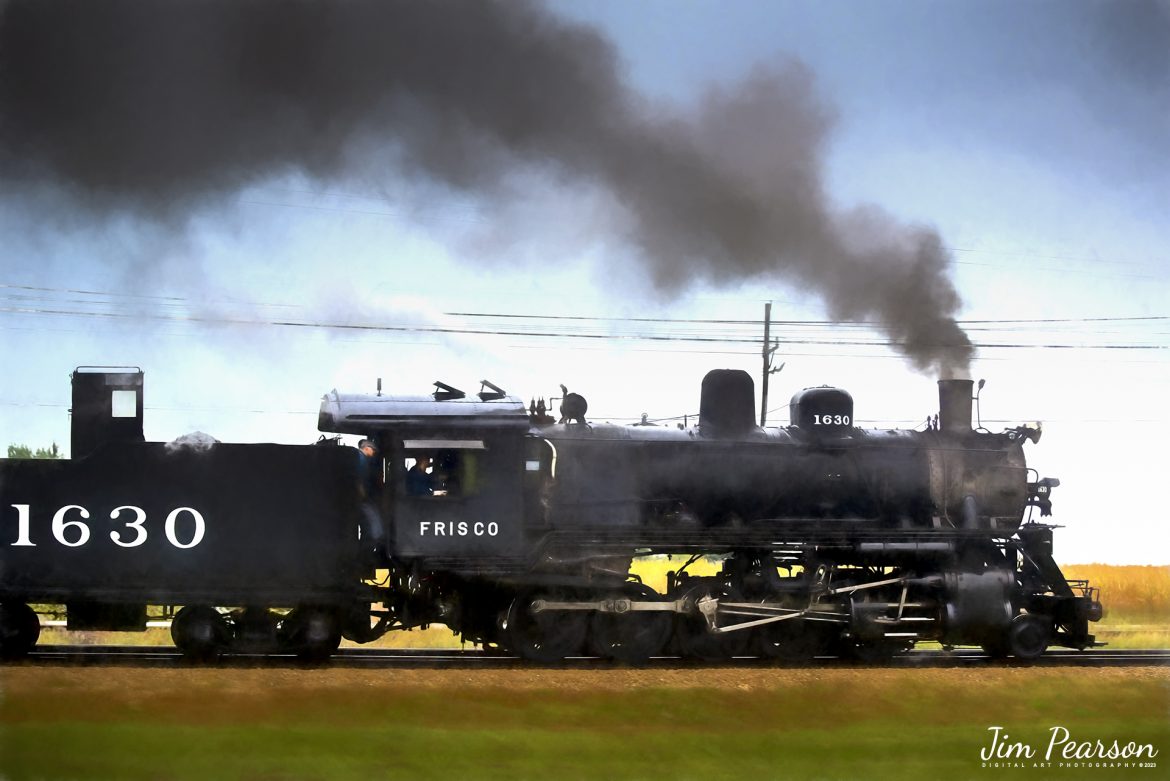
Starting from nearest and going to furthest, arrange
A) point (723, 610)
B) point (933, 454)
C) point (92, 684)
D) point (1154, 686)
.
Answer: point (92, 684) < point (1154, 686) < point (723, 610) < point (933, 454)

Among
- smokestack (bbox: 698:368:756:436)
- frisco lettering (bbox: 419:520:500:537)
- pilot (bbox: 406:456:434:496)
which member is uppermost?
smokestack (bbox: 698:368:756:436)

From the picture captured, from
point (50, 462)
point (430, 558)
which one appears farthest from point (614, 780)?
point (50, 462)

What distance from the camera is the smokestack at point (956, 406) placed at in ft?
51.1

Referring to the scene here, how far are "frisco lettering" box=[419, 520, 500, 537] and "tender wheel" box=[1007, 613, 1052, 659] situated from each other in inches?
256

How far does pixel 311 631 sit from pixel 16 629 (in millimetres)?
3305

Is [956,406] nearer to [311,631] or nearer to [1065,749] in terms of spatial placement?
[1065,749]

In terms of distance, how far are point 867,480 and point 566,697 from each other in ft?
16.6

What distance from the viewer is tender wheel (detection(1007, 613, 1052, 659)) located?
49.3 ft

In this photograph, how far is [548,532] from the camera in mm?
13984

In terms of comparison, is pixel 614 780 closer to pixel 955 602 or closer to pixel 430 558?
pixel 430 558

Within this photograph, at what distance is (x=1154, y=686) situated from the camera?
1352cm

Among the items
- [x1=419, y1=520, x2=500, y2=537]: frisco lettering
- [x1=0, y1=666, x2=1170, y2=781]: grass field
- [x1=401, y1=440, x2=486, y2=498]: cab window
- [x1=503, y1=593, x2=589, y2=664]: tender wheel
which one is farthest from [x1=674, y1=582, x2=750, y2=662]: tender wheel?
[x1=401, y1=440, x2=486, y2=498]: cab window

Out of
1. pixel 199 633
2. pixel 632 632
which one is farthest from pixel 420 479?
pixel 632 632

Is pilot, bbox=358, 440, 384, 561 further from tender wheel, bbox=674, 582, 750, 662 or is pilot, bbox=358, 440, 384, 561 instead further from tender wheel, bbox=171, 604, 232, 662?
tender wheel, bbox=674, 582, 750, 662
